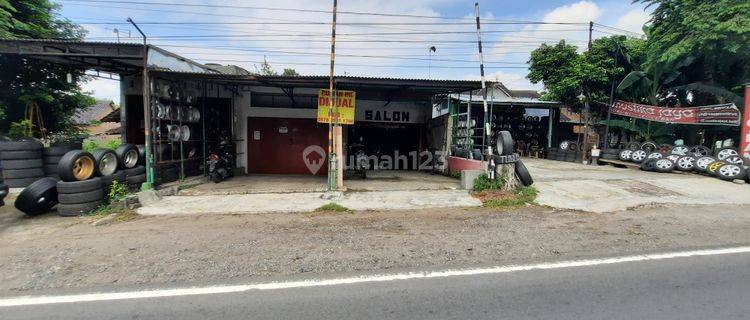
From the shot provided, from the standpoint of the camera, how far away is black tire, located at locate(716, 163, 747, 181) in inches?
430

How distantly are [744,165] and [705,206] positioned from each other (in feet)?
16.2

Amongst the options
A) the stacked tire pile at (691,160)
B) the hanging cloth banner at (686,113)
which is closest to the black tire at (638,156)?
the stacked tire pile at (691,160)

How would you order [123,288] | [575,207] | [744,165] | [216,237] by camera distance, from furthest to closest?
[744,165], [575,207], [216,237], [123,288]

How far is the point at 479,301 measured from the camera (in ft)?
11.7

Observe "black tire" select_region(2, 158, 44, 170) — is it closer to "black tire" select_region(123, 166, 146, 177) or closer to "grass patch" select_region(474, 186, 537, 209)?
"black tire" select_region(123, 166, 146, 177)

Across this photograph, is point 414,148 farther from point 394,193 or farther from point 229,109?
point 229,109

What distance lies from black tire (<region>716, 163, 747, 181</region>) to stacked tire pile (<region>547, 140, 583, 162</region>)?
6.90 m

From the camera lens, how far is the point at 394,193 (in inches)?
373

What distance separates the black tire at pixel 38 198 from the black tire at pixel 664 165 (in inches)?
696

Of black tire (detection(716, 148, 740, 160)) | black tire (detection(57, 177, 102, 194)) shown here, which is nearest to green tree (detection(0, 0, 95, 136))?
black tire (detection(57, 177, 102, 194))

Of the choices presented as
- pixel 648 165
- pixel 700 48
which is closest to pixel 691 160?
pixel 648 165

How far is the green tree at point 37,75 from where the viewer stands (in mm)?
11820

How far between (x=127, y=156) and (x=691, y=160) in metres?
17.2

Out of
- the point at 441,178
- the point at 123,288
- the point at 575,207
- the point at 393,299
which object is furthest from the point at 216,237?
the point at 441,178
